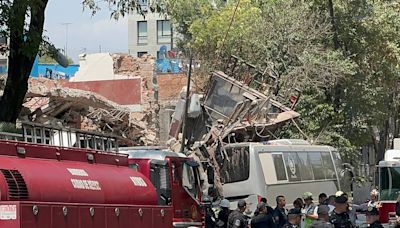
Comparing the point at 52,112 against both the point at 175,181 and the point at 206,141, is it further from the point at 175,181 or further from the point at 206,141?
the point at 175,181

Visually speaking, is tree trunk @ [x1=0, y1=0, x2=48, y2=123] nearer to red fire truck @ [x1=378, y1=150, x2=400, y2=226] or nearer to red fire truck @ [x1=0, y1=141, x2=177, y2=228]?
red fire truck @ [x1=0, y1=141, x2=177, y2=228]

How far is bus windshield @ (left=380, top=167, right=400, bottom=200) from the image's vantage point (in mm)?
26266

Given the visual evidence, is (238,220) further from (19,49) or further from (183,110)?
(183,110)

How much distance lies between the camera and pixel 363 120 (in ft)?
122

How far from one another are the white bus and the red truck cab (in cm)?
482

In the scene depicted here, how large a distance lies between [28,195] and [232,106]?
16.4 metres

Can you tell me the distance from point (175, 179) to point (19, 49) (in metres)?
4.91

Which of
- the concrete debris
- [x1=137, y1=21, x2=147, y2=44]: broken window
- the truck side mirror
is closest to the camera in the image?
the truck side mirror

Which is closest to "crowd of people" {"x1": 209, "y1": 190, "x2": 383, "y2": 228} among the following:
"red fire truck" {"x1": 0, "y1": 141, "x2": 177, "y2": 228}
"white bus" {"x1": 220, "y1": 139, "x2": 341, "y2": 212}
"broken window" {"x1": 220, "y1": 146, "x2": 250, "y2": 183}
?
"red fire truck" {"x1": 0, "y1": 141, "x2": 177, "y2": 228}

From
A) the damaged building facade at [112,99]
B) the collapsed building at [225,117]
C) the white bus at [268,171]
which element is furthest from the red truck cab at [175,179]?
the collapsed building at [225,117]

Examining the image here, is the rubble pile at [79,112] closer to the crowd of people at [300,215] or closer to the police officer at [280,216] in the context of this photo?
the crowd of people at [300,215]

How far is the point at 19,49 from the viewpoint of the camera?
54.5ft

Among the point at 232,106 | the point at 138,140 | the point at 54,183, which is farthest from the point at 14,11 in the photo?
the point at 138,140

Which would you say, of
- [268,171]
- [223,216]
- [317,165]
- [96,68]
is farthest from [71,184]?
[96,68]
